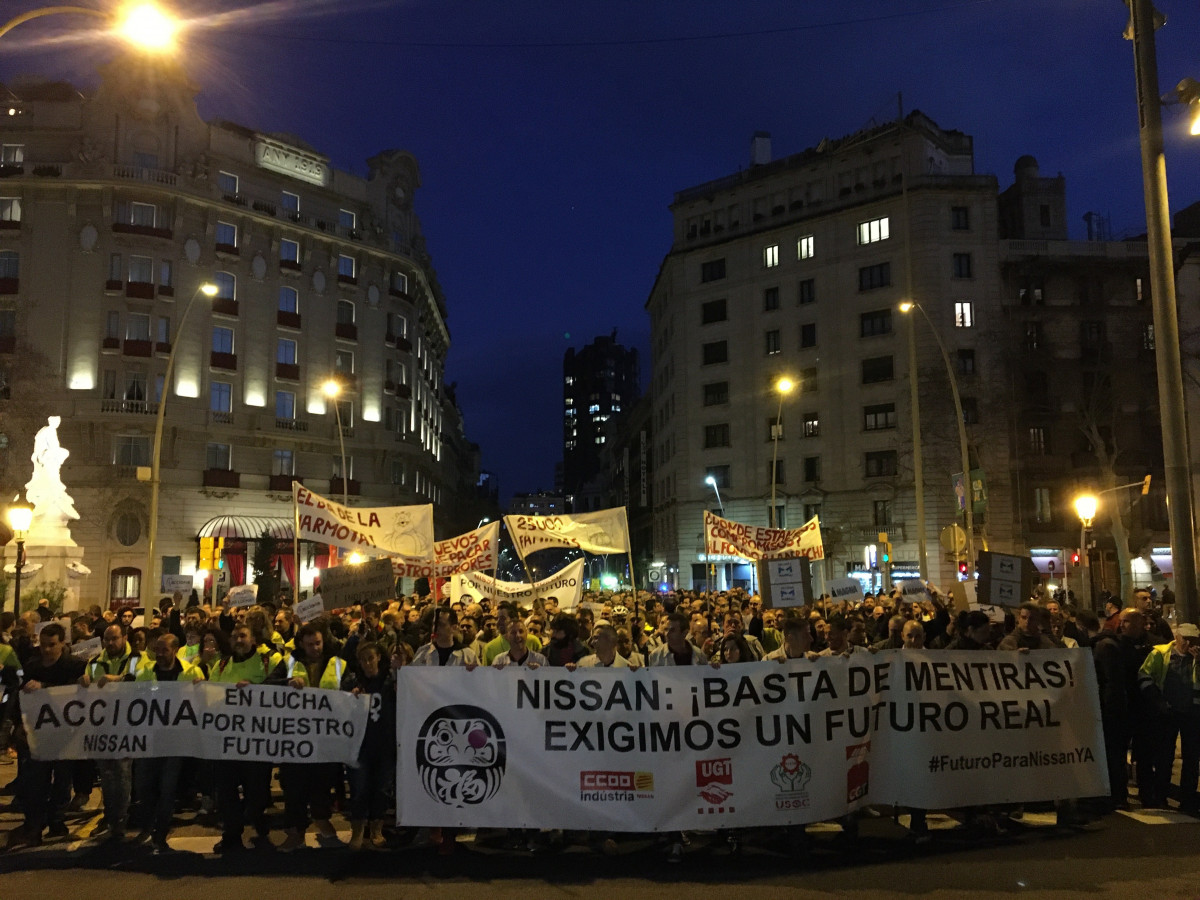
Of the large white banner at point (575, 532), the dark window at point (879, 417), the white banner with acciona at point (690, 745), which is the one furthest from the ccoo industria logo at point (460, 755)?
the dark window at point (879, 417)

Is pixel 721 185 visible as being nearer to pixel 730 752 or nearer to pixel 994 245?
pixel 994 245

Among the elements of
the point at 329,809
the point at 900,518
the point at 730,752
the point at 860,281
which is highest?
the point at 860,281

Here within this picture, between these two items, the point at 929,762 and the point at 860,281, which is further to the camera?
the point at 860,281

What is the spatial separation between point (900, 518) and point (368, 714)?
46.3m

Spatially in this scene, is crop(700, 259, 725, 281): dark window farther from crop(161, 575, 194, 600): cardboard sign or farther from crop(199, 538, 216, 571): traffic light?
crop(161, 575, 194, 600): cardboard sign

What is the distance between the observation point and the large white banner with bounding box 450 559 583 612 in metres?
19.5

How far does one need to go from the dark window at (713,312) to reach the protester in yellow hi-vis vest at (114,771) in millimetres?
53119

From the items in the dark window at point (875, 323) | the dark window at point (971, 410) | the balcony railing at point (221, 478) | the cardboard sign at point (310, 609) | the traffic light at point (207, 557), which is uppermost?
the dark window at point (875, 323)

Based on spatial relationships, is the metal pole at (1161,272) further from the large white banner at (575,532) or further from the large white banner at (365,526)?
the large white banner at (365,526)

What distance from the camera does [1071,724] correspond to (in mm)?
8523

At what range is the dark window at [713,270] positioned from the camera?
197 feet

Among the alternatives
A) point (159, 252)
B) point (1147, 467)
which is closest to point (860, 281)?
point (1147, 467)

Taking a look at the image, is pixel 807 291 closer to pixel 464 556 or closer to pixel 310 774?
pixel 464 556

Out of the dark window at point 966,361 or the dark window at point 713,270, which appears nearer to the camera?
the dark window at point 966,361
